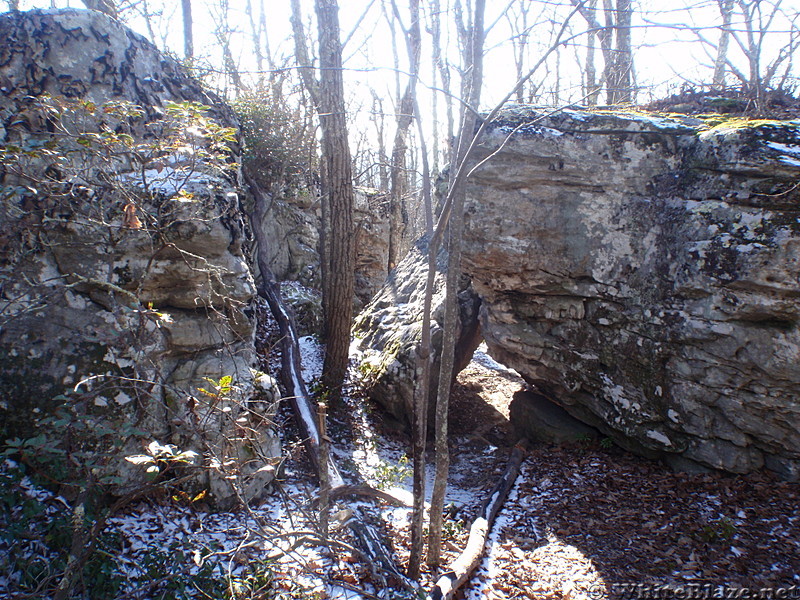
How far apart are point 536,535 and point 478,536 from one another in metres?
0.64

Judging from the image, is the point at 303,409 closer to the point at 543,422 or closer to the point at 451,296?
the point at 451,296

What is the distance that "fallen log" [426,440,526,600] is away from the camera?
141 inches

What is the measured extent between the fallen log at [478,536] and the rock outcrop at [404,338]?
1.48 metres

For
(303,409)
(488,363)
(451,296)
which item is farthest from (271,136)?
(451,296)

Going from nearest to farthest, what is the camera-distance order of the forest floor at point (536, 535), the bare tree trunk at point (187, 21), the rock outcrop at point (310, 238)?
the forest floor at point (536, 535)
the rock outcrop at point (310, 238)
the bare tree trunk at point (187, 21)

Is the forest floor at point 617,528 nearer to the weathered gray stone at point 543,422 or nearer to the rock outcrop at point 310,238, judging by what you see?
the weathered gray stone at point 543,422

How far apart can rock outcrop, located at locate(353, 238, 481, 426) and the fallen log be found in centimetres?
148

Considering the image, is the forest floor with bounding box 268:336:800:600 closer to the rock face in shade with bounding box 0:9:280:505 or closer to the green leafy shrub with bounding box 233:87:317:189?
the rock face in shade with bounding box 0:9:280:505

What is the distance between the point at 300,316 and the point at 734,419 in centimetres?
647

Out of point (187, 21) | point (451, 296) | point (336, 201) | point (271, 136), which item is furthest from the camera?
point (187, 21)

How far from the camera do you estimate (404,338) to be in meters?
6.97

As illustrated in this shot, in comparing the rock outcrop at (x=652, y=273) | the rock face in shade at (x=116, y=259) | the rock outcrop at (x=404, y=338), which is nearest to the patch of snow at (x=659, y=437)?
the rock outcrop at (x=652, y=273)

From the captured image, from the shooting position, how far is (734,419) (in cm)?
466

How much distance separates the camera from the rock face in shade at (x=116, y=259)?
3.17 m
